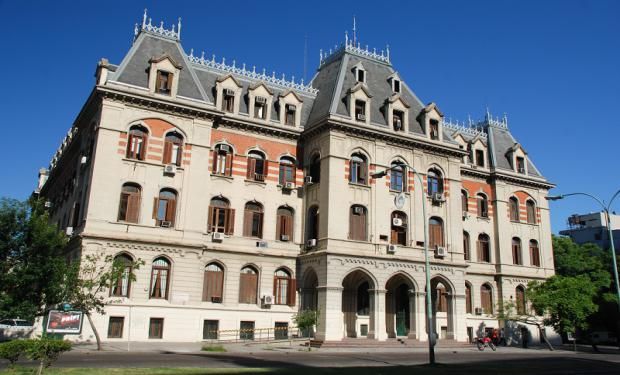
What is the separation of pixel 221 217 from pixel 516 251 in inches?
1056

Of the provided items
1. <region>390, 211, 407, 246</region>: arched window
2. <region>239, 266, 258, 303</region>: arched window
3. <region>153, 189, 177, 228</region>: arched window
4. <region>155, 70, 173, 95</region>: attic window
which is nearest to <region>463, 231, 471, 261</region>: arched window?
<region>390, 211, 407, 246</region>: arched window

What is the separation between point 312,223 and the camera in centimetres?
4034

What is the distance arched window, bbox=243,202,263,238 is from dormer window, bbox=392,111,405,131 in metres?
11.6

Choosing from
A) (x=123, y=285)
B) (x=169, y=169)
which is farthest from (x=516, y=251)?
(x=123, y=285)

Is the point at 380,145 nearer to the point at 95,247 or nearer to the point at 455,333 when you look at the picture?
the point at 455,333

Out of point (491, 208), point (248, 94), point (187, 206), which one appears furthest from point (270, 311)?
point (491, 208)

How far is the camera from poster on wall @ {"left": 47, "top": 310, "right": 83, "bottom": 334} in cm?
1964

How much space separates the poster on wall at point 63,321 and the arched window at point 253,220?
63.0ft

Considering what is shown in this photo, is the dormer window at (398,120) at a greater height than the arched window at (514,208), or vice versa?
the dormer window at (398,120)

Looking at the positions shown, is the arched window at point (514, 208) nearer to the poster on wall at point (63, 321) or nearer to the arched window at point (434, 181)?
the arched window at point (434, 181)

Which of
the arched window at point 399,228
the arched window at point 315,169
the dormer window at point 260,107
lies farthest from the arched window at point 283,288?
the dormer window at point 260,107

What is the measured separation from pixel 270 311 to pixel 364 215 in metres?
9.01

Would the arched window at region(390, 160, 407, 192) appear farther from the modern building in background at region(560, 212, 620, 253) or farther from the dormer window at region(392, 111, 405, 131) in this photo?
the modern building in background at region(560, 212, 620, 253)

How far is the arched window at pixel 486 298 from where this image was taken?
47.6 metres
